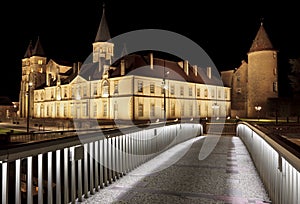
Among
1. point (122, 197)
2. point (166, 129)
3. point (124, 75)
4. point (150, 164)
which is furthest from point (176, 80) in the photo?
point (122, 197)

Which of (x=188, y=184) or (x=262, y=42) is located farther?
(x=262, y=42)

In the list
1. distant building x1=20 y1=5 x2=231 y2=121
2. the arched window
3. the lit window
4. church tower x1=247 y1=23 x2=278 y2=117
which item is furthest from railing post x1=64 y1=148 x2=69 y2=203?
church tower x1=247 y1=23 x2=278 y2=117

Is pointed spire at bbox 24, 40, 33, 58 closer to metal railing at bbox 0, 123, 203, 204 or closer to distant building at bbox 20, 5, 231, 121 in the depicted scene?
distant building at bbox 20, 5, 231, 121

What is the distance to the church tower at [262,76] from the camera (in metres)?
Result: 47.9

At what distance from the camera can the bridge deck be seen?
5.11m

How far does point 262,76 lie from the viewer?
48.2 meters

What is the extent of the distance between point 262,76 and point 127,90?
23730 millimetres

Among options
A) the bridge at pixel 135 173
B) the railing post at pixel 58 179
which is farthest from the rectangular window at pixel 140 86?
the railing post at pixel 58 179

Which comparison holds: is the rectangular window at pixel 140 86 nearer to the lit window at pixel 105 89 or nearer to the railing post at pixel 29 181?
the lit window at pixel 105 89

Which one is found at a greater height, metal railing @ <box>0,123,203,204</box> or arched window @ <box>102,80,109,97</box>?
arched window @ <box>102,80,109,97</box>

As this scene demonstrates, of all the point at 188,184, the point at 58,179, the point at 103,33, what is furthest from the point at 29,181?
the point at 103,33

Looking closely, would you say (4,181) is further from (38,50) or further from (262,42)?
(38,50)

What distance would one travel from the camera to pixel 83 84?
5238cm

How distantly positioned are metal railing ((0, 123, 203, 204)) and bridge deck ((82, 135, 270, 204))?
10.5 inches
